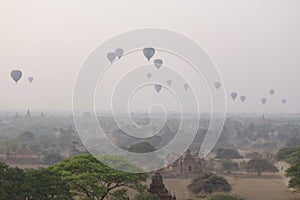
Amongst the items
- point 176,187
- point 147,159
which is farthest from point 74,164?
point 176,187

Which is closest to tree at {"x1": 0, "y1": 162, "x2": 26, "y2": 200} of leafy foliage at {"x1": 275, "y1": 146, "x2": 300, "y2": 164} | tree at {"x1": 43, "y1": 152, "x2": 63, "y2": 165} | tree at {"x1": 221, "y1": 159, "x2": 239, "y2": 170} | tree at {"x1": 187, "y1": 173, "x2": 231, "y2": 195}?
tree at {"x1": 187, "y1": 173, "x2": 231, "y2": 195}

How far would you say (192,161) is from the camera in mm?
33781

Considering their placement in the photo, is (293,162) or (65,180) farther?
(293,162)

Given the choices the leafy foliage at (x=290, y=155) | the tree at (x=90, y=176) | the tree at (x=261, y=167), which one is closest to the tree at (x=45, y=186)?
the tree at (x=90, y=176)

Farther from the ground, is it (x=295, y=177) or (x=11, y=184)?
(x=11, y=184)

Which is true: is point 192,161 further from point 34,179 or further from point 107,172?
point 34,179

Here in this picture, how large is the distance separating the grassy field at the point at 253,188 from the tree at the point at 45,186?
10.5 metres

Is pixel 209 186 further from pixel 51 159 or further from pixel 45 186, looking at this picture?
pixel 51 159

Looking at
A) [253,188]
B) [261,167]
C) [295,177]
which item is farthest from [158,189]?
[261,167]

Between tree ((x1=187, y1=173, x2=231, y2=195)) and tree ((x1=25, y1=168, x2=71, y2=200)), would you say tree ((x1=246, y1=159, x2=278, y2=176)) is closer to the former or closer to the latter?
tree ((x1=187, y1=173, x2=231, y2=195))

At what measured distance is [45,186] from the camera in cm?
1430

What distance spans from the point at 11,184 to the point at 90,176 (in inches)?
130

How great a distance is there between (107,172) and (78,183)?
4.29 feet

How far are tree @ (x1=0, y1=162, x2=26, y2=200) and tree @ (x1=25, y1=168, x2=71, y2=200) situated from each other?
0.27 metres
